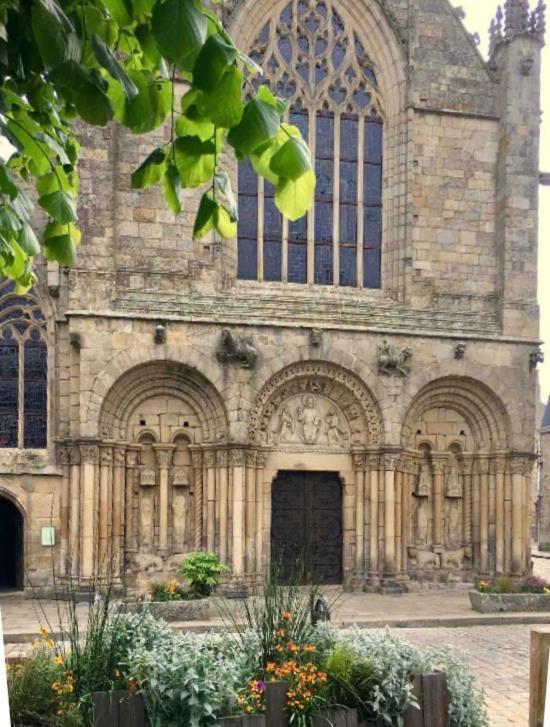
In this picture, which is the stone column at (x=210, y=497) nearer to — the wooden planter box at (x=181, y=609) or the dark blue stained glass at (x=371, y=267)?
the wooden planter box at (x=181, y=609)

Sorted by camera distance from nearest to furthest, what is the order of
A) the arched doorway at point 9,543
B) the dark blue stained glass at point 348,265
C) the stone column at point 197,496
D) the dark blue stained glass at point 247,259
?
the stone column at point 197,496 < the arched doorway at point 9,543 < the dark blue stained glass at point 247,259 < the dark blue stained glass at point 348,265

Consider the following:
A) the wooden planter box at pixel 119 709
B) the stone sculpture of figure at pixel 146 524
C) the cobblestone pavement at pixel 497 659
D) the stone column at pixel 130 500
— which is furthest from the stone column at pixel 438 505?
the wooden planter box at pixel 119 709

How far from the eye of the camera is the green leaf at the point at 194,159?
3170mm

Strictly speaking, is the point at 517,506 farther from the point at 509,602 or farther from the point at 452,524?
the point at 509,602

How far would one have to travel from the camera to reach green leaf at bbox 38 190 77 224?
352cm

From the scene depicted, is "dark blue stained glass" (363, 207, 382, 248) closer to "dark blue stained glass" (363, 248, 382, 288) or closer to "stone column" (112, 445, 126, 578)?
"dark blue stained glass" (363, 248, 382, 288)

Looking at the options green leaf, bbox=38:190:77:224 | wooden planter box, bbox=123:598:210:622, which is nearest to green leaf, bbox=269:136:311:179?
green leaf, bbox=38:190:77:224

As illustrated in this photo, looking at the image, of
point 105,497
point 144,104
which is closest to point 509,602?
point 105,497

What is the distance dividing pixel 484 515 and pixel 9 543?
10287 millimetres

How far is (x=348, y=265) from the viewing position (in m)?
19.1

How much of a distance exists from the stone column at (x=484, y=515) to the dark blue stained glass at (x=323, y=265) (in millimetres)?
5244

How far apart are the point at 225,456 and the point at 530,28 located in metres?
11.8

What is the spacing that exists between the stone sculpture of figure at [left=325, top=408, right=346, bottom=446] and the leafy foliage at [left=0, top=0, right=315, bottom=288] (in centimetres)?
1481

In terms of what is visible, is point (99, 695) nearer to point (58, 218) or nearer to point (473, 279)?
point (58, 218)
